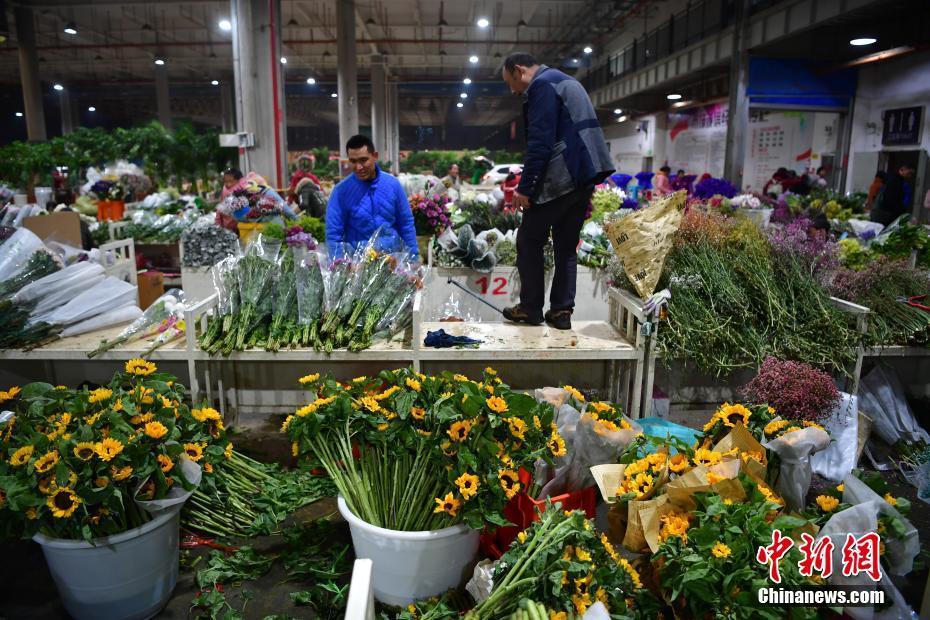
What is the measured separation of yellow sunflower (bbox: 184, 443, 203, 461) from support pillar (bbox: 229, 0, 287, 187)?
7.25m

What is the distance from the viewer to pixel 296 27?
19.7m

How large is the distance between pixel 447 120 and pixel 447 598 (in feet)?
130

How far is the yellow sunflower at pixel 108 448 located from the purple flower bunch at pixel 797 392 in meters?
2.64

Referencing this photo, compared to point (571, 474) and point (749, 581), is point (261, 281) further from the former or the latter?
point (749, 581)

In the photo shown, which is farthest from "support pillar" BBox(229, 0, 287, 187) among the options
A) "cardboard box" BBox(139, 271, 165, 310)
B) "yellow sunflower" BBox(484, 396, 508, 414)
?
"yellow sunflower" BBox(484, 396, 508, 414)

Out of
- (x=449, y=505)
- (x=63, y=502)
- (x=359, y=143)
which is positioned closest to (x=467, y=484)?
(x=449, y=505)

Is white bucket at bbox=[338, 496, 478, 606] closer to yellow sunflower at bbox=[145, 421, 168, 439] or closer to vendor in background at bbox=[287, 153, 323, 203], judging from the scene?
yellow sunflower at bbox=[145, 421, 168, 439]

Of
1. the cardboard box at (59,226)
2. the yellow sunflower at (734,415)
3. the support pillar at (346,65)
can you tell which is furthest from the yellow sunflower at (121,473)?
the support pillar at (346,65)

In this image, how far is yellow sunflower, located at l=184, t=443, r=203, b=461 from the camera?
2229 mm

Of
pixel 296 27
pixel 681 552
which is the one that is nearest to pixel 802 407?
pixel 681 552

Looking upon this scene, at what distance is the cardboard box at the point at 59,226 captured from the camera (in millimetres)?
5672

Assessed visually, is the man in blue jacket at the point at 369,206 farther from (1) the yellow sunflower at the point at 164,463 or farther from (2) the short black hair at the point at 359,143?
(1) the yellow sunflower at the point at 164,463

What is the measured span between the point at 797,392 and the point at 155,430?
2.67 metres

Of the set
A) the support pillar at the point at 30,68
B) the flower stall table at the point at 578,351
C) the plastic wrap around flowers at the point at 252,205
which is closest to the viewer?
the flower stall table at the point at 578,351
